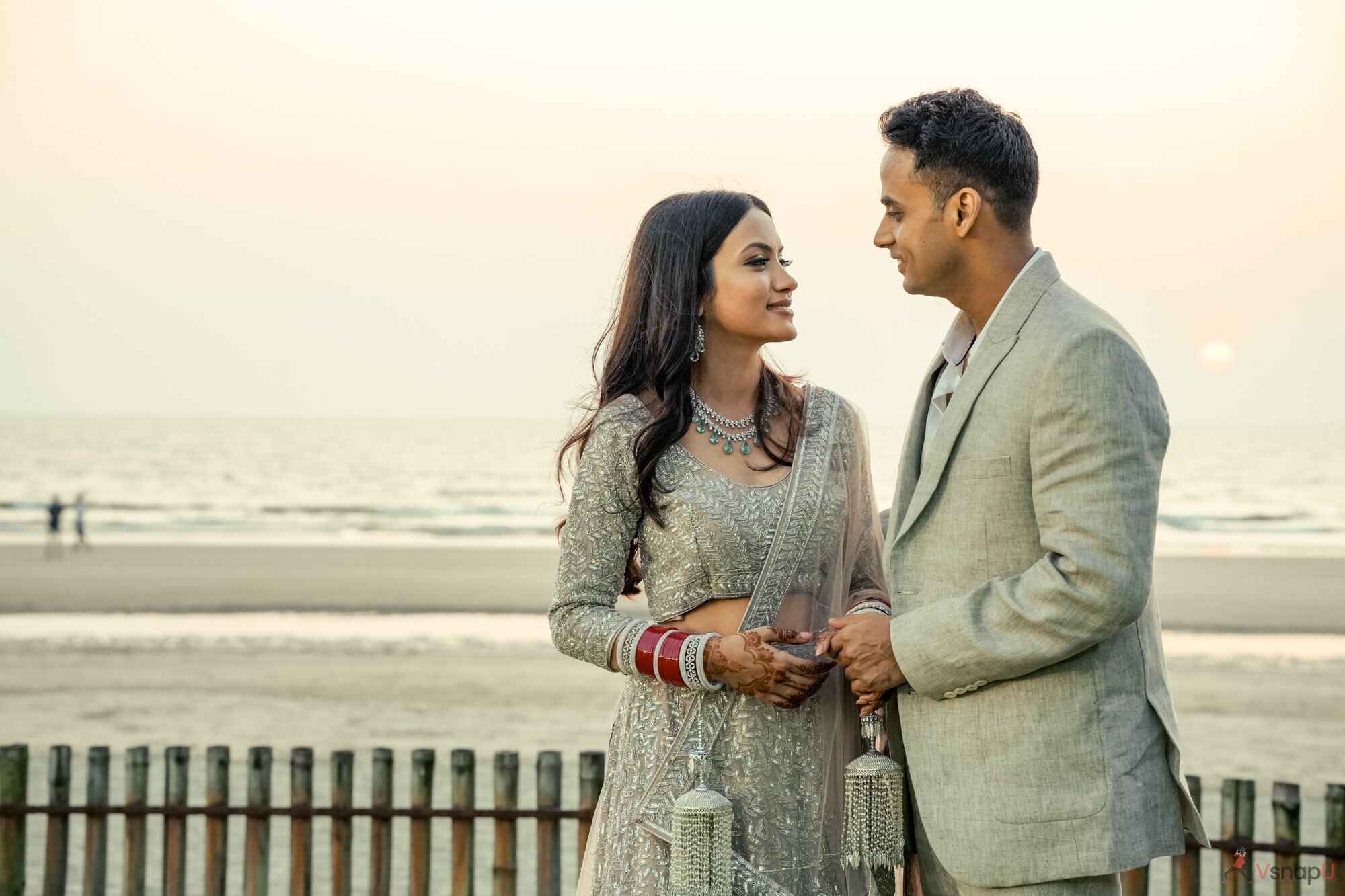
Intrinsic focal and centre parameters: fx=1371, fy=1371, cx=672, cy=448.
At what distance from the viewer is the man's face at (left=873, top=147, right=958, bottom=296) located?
256 cm

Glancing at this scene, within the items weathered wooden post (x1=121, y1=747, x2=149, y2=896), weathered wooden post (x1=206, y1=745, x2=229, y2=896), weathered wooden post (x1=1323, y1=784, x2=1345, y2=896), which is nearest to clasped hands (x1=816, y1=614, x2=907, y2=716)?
weathered wooden post (x1=1323, y1=784, x2=1345, y2=896)

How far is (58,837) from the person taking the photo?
4750mm

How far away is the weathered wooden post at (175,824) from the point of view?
15.6 feet

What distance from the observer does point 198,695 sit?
11.6 meters

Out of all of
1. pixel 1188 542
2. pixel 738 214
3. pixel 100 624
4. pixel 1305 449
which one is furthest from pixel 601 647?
pixel 1305 449

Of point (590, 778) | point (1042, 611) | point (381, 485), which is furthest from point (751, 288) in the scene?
point (381, 485)

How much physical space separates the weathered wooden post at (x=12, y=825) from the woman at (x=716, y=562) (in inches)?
99.2

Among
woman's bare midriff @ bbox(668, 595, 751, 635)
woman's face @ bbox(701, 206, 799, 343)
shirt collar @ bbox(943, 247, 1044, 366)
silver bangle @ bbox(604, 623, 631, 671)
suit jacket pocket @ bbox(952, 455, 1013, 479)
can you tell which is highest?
woman's face @ bbox(701, 206, 799, 343)

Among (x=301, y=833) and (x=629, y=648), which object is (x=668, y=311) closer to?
(x=629, y=648)

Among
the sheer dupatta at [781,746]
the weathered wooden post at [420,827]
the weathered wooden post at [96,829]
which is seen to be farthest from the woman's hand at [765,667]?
the weathered wooden post at [96,829]

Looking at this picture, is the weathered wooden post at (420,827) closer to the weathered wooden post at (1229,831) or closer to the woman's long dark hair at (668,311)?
Result: the woman's long dark hair at (668,311)

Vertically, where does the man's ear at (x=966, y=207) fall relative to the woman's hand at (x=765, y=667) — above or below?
above

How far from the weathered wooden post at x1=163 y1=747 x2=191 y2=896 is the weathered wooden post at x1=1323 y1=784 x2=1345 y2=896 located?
375cm

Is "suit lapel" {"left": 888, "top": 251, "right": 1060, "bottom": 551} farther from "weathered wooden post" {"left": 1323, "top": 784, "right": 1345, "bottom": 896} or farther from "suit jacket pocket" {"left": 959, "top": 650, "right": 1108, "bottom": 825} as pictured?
"weathered wooden post" {"left": 1323, "top": 784, "right": 1345, "bottom": 896}
